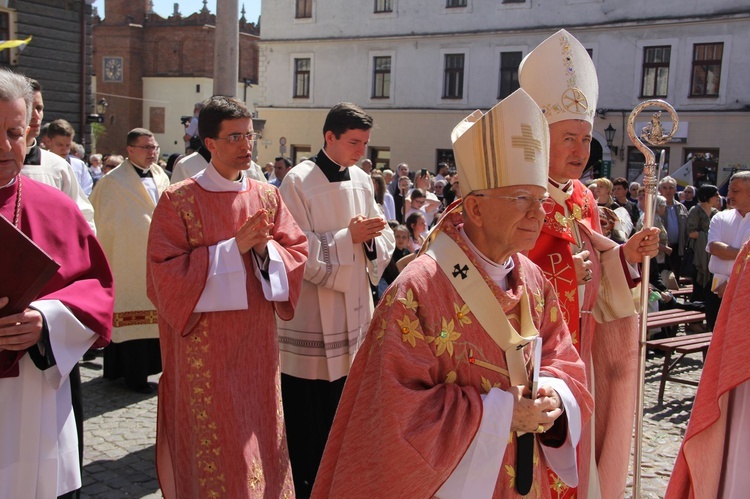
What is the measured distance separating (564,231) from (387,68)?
1228 inches

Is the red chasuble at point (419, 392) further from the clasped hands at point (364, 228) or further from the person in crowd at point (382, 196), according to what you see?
the person in crowd at point (382, 196)

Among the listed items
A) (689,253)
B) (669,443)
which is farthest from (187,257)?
(689,253)

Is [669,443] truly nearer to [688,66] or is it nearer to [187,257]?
[187,257]

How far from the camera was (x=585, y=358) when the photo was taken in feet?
13.8

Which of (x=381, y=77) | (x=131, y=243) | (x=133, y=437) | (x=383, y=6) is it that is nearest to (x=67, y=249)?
(x=133, y=437)

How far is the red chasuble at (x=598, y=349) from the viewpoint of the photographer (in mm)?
3992

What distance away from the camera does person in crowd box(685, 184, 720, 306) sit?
11.1 metres

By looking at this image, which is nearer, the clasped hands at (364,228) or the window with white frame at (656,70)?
the clasped hands at (364,228)

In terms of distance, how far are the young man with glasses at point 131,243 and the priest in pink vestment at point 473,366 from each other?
474 cm

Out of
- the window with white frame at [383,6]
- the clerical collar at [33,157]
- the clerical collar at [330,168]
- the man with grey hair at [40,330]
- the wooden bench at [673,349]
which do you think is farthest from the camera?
the window with white frame at [383,6]

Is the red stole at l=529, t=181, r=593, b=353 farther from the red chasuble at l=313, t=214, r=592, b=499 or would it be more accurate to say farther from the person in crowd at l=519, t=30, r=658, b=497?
the red chasuble at l=313, t=214, r=592, b=499

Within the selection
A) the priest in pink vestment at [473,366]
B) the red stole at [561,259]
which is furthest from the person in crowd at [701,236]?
the priest in pink vestment at [473,366]

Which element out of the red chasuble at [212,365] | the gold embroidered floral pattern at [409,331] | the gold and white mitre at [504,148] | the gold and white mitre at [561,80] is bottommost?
the red chasuble at [212,365]

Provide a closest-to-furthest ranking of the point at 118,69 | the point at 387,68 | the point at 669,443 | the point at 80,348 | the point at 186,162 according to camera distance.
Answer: the point at 80,348
the point at 186,162
the point at 669,443
the point at 387,68
the point at 118,69
